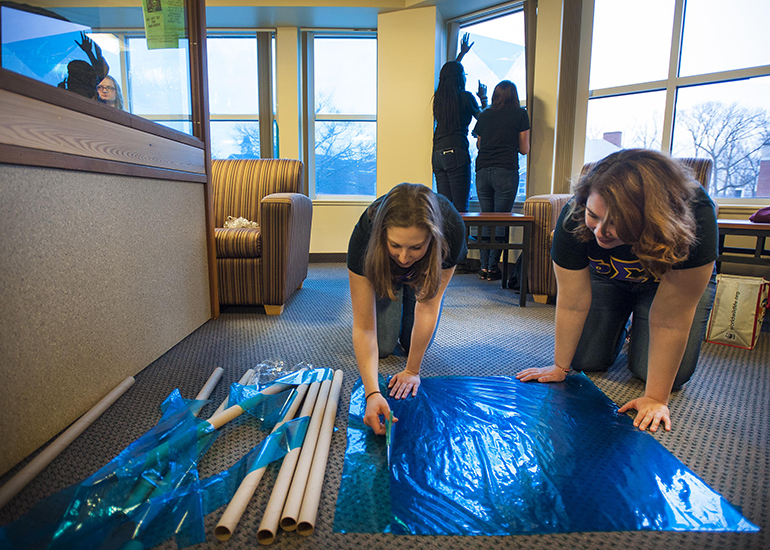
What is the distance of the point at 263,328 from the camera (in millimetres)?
2230

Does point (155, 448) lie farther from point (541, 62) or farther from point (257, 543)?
point (541, 62)

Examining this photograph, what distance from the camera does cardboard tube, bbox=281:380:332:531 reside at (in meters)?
0.87

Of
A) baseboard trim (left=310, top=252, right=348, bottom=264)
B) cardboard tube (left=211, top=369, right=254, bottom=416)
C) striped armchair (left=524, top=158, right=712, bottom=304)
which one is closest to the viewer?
cardboard tube (left=211, top=369, right=254, bottom=416)

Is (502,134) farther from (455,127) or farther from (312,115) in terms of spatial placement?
(312,115)

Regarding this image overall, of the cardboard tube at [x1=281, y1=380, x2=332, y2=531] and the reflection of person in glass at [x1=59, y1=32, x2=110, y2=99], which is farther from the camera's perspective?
the reflection of person in glass at [x1=59, y1=32, x2=110, y2=99]

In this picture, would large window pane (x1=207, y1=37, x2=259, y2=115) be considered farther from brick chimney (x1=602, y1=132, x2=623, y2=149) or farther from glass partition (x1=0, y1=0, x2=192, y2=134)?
brick chimney (x1=602, y1=132, x2=623, y2=149)

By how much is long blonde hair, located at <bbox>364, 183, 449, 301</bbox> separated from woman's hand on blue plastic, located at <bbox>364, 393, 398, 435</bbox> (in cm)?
27

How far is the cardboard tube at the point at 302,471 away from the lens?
869 mm

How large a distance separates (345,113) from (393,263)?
3.93 metres

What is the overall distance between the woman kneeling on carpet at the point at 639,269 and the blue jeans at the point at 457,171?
211 centimetres

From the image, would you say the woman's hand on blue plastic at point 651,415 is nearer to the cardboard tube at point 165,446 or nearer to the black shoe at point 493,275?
the cardboard tube at point 165,446

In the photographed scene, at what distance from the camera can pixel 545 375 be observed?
150cm

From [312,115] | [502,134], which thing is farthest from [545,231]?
[312,115]

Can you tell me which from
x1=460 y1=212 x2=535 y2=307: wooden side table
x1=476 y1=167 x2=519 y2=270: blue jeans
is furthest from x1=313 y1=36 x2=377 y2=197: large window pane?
x1=460 y1=212 x2=535 y2=307: wooden side table
